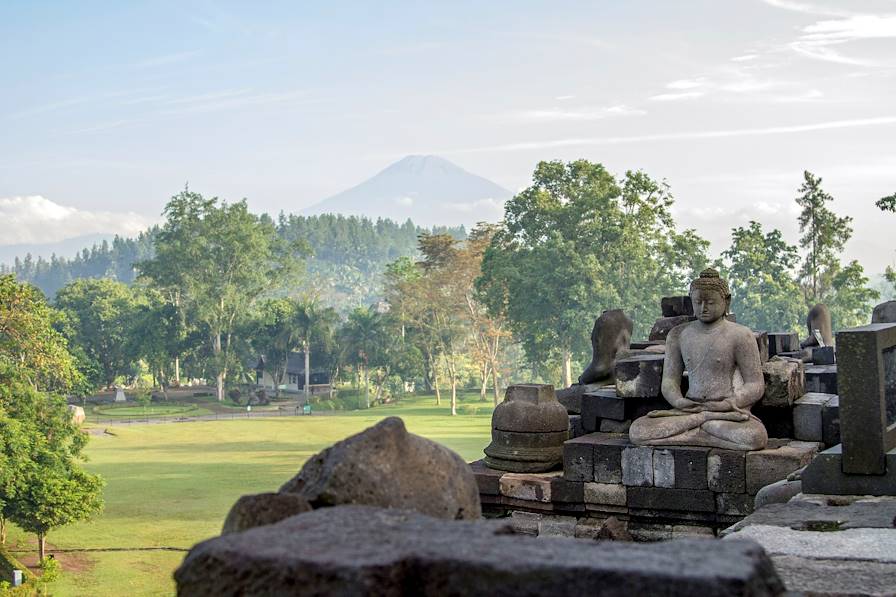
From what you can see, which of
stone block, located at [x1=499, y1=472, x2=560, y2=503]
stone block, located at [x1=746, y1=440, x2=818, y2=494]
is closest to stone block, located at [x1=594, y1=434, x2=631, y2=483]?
stone block, located at [x1=499, y1=472, x2=560, y2=503]

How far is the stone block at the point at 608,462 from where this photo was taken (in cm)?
841

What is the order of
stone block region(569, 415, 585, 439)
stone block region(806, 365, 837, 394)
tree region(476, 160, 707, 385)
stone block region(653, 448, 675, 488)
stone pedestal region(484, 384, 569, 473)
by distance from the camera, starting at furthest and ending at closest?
tree region(476, 160, 707, 385) → stone block region(806, 365, 837, 394) → stone block region(569, 415, 585, 439) → stone pedestal region(484, 384, 569, 473) → stone block region(653, 448, 675, 488)

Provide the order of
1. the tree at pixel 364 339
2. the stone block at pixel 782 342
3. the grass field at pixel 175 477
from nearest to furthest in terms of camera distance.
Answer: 1. the stone block at pixel 782 342
2. the grass field at pixel 175 477
3. the tree at pixel 364 339

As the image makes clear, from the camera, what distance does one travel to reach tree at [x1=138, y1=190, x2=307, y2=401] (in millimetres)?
65250

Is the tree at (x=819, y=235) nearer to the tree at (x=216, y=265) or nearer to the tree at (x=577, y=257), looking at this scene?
the tree at (x=577, y=257)

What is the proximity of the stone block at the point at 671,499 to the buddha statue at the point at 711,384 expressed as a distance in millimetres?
381

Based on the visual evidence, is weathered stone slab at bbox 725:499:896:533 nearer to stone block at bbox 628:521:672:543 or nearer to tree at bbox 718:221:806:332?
stone block at bbox 628:521:672:543

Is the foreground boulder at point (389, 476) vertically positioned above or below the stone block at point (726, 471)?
above

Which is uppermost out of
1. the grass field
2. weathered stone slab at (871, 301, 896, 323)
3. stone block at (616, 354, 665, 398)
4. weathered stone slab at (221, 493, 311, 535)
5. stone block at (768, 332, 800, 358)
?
weathered stone slab at (871, 301, 896, 323)

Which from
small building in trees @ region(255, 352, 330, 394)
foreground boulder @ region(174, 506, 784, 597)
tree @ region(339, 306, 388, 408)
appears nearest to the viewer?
foreground boulder @ region(174, 506, 784, 597)

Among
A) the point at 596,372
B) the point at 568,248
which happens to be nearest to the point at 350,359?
the point at 568,248

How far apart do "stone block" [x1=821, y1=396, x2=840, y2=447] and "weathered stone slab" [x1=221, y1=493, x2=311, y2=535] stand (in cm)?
663

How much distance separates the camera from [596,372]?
1125cm

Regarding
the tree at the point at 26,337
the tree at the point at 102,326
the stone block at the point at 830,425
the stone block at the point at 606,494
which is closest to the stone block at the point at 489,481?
the stone block at the point at 606,494
